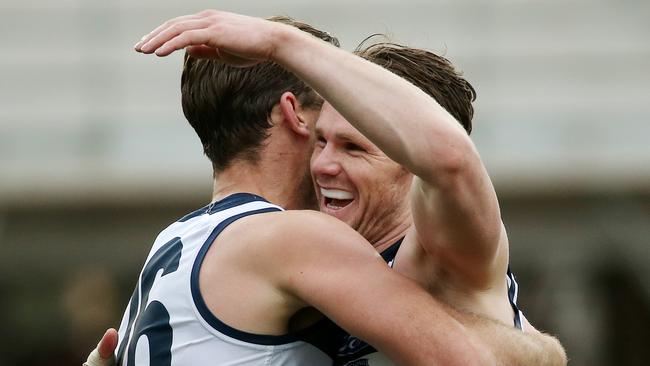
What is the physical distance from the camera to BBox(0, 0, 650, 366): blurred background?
41.0ft

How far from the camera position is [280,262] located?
3812 mm

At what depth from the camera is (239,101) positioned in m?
4.43

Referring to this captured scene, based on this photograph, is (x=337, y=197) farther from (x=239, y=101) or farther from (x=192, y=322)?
(x=192, y=322)

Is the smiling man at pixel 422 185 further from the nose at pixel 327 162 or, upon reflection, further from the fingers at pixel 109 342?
the fingers at pixel 109 342

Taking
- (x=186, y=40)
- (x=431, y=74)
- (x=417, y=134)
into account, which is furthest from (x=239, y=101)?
(x=417, y=134)

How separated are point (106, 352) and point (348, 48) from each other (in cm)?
875

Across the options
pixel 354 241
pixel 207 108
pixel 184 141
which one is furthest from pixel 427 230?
pixel 184 141

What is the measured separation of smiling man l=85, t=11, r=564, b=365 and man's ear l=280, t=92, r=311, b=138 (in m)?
0.27

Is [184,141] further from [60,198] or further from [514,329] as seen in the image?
[514,329]

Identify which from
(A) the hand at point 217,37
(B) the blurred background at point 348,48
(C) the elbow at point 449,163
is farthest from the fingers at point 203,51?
(B) the blurred background at point 348,48

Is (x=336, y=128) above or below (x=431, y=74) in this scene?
below

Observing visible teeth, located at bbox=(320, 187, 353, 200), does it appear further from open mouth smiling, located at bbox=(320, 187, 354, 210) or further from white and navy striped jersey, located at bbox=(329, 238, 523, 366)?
white and navy striped jersey, located at bbox=(329, 238, 523, 366)

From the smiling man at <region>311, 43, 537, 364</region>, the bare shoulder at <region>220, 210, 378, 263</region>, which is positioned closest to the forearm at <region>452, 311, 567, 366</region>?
the smiling man at <region>311, 43, 537, 364</region>

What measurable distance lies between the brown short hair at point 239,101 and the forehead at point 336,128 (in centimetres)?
10
